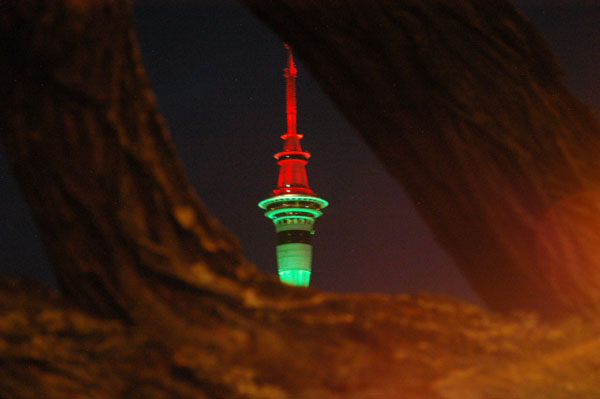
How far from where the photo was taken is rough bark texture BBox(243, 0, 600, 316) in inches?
96.0

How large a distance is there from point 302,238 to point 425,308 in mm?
53590

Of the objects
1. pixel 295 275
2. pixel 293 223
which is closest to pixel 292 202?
pixel 293 223

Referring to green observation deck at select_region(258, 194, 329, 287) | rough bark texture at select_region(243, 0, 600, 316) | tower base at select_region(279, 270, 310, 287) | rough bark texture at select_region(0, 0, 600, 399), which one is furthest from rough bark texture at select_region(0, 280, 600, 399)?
tower base at select_region(279, 270, 310, 287)

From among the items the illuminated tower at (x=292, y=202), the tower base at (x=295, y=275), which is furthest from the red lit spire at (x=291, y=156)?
the tower base at (x=295, y=275)

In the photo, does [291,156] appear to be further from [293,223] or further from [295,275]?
[295,275]

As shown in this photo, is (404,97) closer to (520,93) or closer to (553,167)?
(520,93)

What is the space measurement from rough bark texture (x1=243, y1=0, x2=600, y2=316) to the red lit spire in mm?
51754

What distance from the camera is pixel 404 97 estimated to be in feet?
8.30

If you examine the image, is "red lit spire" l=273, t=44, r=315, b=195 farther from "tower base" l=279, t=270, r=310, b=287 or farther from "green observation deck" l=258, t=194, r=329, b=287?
"tower base" l=279, t=270, r=310, b=287

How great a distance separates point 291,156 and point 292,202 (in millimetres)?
3784

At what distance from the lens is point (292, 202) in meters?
54.4

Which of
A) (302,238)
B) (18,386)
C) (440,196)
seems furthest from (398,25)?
(302,238)

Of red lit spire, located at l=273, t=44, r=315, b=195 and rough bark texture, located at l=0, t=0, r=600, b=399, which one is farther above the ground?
red lit spire, located at l=273, t=44, r=315, b=195

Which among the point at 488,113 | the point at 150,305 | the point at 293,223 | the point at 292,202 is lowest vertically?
the point at 150,305
